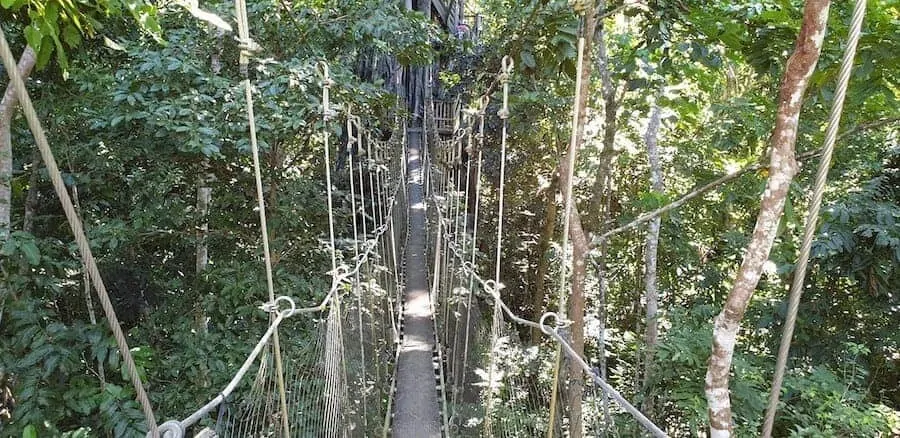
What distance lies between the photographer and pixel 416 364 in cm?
266

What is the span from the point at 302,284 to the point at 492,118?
2689mm

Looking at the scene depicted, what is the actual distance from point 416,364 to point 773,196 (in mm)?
1841

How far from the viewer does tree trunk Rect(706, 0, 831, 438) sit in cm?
113

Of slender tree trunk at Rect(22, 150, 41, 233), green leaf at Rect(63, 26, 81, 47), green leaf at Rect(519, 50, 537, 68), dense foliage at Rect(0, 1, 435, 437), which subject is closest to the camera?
A: green leaf at Rect(63, 26, 81, 47)

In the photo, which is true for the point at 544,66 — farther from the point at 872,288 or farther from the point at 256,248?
the point at 872,288

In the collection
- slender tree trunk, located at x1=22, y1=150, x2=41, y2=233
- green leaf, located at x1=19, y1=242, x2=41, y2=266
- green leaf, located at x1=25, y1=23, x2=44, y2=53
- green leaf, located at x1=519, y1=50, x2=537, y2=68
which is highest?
green leaf, located at x1=519, y1=50, x2=537, y2=68

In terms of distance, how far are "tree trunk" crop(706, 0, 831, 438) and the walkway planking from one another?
1040mm

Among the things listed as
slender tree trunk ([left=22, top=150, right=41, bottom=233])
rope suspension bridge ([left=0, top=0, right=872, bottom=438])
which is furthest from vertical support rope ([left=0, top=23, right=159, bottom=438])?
slender tree trunk ([left=22, top=150, right=41, bottom=233])

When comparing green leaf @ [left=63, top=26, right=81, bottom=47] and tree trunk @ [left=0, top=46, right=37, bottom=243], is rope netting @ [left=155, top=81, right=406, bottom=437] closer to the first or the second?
green leaf @ [left=63, top=26, right=81, bottom=47]

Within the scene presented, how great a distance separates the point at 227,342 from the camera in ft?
6.98

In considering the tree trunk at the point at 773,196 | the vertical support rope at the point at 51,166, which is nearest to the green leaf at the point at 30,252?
the vertical support rope at the point at 51,166

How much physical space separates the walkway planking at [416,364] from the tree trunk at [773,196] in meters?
1.04

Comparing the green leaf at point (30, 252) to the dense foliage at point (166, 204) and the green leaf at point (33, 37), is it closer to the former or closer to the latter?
the dense foliage at point (166, 204)

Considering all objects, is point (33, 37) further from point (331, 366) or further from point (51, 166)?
point (331, 366)
